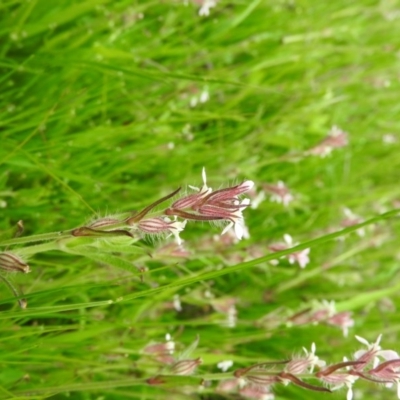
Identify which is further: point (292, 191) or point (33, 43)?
point (292, 191)

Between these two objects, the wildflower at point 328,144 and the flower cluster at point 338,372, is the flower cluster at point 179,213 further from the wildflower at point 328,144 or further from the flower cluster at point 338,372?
the wildflower at point 328,144

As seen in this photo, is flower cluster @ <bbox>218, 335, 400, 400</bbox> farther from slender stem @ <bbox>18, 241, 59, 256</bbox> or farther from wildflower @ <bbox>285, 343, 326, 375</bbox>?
slender stem @ <bbox>18, 241, 59, 256</bbox>

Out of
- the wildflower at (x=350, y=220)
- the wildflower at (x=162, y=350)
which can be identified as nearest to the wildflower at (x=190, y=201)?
the wildflower at (x=162, y=350)

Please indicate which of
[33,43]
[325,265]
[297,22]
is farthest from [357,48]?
[33,43]

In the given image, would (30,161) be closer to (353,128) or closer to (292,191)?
(292,191)

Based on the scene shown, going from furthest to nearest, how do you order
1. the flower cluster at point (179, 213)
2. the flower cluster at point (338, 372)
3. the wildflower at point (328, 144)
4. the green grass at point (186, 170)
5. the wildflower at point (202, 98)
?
1. the wildflower at point (328, 144)
2. the wildflower at point (202, 98)
3. the green grass at point (186, 170)
4. the flower cluster at point (338, 372)
5. the flower cluster at point (179, 213)
